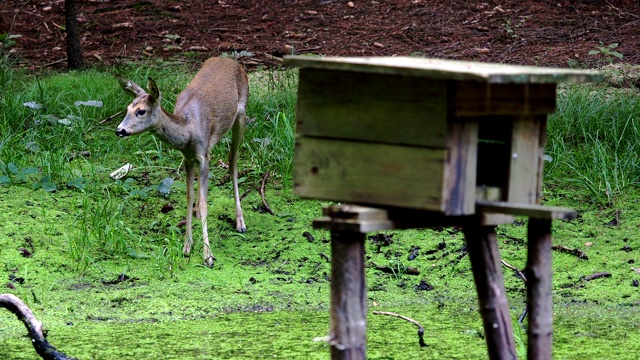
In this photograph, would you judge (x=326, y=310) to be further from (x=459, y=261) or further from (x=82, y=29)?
(x=82, y=29)

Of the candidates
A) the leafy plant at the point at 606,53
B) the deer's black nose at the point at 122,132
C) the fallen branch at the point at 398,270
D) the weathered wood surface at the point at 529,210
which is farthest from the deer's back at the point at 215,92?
the weathered wood surface at the point at 529,210

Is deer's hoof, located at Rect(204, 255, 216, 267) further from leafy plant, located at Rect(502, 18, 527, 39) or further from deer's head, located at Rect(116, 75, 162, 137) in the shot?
leafy plant, located at Rect(502, 18, 527, 39)

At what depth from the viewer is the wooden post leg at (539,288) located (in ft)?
13.2

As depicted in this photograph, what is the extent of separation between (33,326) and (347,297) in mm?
1894

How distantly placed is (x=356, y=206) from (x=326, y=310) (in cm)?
302

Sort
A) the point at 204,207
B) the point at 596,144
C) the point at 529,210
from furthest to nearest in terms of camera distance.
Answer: the point at 596,144 < the point at 204,207 < the point at 529,210

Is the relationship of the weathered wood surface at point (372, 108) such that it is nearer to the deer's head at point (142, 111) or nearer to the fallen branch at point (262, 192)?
the deer's head at point (142, 111)

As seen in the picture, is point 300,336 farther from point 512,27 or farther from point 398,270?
point 512,27

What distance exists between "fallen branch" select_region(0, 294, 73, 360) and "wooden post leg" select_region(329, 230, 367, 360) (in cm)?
179

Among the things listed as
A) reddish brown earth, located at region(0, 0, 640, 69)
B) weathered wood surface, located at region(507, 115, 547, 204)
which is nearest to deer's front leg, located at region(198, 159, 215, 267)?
reddish brown earth, located at region(0, 0, 640, 69)

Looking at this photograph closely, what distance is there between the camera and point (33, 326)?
5.13m

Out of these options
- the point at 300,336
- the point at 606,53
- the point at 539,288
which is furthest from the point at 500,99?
the point at 606,53

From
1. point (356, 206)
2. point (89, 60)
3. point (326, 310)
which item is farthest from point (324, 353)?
point (89, 60)

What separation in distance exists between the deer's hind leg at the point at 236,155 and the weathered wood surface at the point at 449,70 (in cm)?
461
